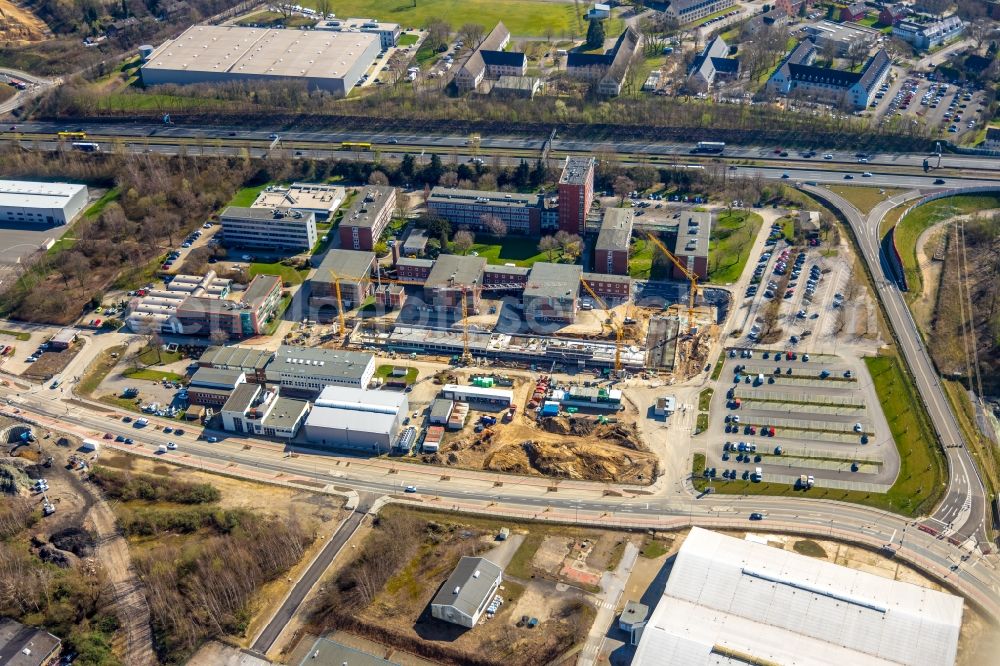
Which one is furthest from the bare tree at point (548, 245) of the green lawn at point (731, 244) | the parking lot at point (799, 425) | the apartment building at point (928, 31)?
the apartment building at point (928, 31)

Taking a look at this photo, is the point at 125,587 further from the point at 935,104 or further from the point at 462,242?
the point at 935,104

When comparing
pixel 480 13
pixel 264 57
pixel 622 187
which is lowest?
pixel 622 187

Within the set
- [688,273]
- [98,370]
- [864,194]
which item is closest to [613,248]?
[688,273]

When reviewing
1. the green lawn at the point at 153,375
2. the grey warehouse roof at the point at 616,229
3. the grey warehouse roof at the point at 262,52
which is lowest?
the green lawn at the point at 153,375

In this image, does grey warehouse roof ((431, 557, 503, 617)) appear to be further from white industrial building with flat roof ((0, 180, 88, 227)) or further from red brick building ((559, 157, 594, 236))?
white industrial building with flat roof ((0, 180, 88, 227))

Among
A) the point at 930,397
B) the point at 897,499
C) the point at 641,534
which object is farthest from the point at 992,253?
the point at 641,534

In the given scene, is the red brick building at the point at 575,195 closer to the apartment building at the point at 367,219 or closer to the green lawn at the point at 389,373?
the apartment building at the point at 367,219

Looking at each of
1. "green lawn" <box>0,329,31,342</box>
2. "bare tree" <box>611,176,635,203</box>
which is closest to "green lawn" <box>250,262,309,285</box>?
"green lawn" <box>0,329,31,342</box>

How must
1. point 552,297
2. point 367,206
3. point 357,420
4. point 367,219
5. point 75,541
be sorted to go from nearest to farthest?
point 75,541 < point 357,420 < point 552,297 < point 367,219 < point 367,206
